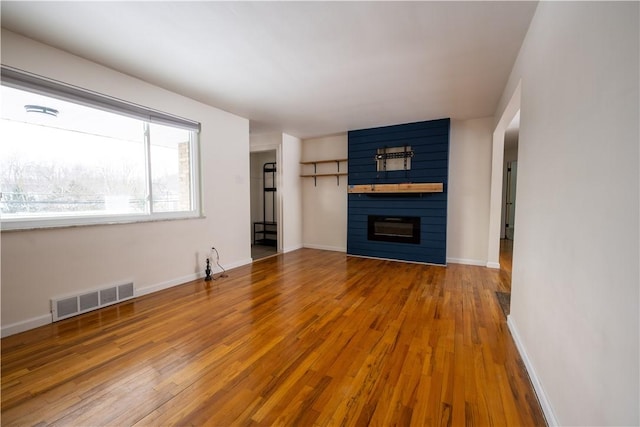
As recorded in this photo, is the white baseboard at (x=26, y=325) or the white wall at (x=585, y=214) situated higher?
the white wall at (x=585, y=214)

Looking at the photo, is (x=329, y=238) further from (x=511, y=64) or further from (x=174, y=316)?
(x=511, y=64)

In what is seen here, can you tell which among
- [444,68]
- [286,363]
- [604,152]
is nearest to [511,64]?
[444,68]

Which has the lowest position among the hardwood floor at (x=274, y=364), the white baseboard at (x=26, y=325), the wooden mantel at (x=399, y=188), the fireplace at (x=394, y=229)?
the hardwood floor at (x=274, y=364)

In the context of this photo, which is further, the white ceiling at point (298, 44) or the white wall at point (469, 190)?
the white wall at point (469, 190)

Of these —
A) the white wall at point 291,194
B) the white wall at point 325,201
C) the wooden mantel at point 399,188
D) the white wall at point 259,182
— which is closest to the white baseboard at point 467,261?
the wooden mantel at point 399,188

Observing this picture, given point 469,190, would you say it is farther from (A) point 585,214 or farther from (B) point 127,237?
(B) point 127,237

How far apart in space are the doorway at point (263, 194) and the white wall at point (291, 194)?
1087mm

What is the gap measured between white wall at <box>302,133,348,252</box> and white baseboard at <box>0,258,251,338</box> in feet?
6.30

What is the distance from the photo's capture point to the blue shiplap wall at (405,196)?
14.9 ft

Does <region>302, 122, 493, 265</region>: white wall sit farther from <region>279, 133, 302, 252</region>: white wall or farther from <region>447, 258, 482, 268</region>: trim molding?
<region>279, 133, 302, 252</region>: white wall

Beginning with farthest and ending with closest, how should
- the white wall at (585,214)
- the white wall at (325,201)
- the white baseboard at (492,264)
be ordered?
the white wall at (325,201)
the white baseboard at (492,264)
the white wall at (585,214)

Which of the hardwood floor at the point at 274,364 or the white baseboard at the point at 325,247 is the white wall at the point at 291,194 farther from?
the hardwood floor at the point at 274,364

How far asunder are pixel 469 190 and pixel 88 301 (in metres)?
5.58

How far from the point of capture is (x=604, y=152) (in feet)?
3.18
